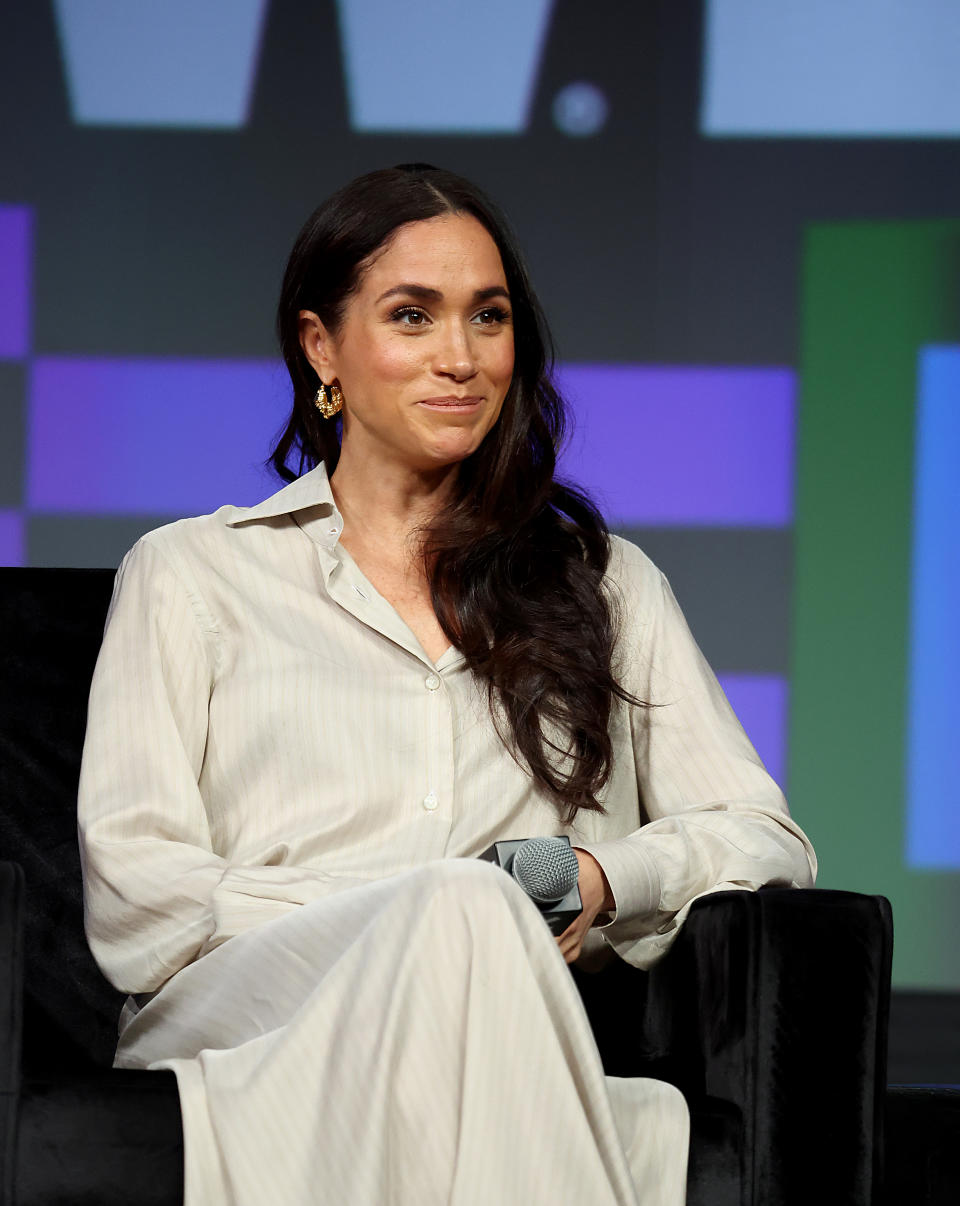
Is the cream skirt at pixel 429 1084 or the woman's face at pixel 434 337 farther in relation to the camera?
the woman's face at pixel 434 337

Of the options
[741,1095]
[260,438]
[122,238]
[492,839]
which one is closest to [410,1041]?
[741,1095]

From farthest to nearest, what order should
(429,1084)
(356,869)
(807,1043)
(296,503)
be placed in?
(296,503) < (356,869) < (807,1043) < (429,1084)

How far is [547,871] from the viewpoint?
1650 mm

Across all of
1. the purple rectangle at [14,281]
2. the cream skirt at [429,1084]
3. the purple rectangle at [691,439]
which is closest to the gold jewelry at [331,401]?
the cream skirt at [429,1084]

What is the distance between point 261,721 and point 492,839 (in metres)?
0.29

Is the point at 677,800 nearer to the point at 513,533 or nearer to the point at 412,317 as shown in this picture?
the point at 513,533

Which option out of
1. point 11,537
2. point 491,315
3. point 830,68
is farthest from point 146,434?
point 491,315

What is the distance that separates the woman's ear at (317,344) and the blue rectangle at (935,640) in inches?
85.4

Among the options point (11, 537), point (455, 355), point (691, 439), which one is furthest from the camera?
point (691, 439)

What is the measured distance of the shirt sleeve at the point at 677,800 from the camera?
179 centimetres

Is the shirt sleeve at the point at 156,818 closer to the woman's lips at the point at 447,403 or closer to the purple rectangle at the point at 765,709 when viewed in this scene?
the woman's lips at the point at 447,403

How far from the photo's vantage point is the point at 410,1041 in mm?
1374

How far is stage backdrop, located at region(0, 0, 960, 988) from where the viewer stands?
3.89m

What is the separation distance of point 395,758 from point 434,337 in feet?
1.67
